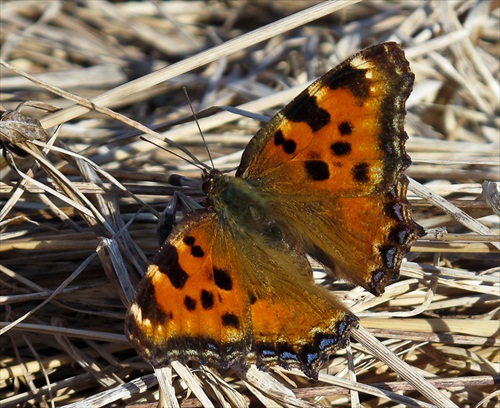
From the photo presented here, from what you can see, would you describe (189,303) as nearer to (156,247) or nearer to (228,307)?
(228,307)

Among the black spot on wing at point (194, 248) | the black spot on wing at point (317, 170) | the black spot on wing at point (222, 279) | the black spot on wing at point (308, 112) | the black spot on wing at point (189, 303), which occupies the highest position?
the black spot on wing at point (308, 112)

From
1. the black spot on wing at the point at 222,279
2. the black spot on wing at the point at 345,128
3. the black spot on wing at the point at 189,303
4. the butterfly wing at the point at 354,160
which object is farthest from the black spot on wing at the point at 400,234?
the black spot on wing at the point at 189,303

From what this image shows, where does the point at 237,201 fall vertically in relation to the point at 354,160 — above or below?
below

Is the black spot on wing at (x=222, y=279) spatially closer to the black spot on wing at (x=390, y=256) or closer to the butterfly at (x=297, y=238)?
the butterfly at (x=297, y=238)

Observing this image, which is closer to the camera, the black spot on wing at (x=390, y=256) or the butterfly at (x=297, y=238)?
the butterfly at (x=297, y=238)

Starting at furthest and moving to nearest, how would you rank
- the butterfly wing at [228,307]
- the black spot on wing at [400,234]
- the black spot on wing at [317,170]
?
1. the black spot on wing at [317,170]
2. the black spot on wing at [400,234]
3. the butterfly wing at [228,307]

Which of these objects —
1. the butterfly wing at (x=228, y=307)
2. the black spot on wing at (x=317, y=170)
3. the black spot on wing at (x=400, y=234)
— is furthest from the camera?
the black spot on wing at (x=317, y=170)

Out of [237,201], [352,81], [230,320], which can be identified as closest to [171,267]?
[230,320]

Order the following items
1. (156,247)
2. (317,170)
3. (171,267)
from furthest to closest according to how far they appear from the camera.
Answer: (156,247) < (317,170) < (171,267)

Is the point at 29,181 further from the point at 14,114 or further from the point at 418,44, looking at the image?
the point at 418,44
